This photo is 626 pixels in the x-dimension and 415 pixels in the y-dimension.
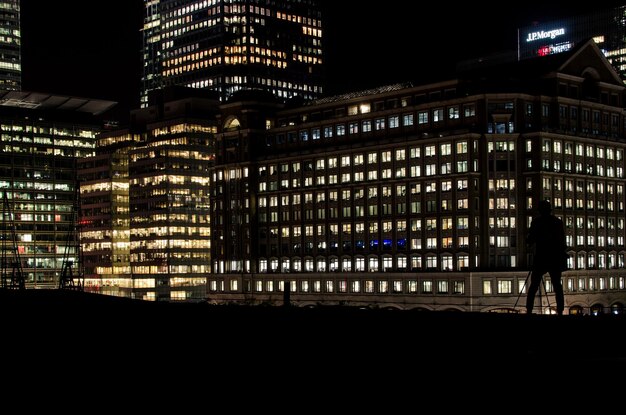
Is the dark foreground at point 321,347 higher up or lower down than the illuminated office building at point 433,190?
lower down

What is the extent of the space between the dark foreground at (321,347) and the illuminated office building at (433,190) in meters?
106

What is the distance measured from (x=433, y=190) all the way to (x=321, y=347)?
5145 inches

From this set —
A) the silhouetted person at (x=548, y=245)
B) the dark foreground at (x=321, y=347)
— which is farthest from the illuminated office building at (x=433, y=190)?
the silhouetted person at (x=548, y=245)

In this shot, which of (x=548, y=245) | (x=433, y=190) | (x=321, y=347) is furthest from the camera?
(x=433, y=190)

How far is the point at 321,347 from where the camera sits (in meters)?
34.6

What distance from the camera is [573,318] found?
4609 cm

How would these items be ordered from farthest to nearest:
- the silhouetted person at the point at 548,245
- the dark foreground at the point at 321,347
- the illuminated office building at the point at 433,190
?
1. the illuminated office building at the point at 433,190
2. the silhouetted person at the point at 548,245
3. the dark foreground at the point at 321,347

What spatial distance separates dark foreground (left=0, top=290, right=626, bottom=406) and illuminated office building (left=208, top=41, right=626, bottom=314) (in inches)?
4169

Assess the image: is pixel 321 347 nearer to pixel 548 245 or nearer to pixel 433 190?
pixel 548 245

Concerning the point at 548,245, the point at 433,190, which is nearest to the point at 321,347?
the point at 548,245

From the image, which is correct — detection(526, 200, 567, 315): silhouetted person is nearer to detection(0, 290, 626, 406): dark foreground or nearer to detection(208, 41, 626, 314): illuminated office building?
detection(0, 290, 626, 406): dark foreground

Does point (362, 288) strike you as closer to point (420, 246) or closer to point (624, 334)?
point (420, 246)

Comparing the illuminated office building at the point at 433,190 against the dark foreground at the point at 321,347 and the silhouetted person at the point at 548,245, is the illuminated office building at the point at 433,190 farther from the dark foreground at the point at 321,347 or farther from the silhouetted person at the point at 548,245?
the silhouetted person at the point at 548,245

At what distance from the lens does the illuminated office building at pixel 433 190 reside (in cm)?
15825
